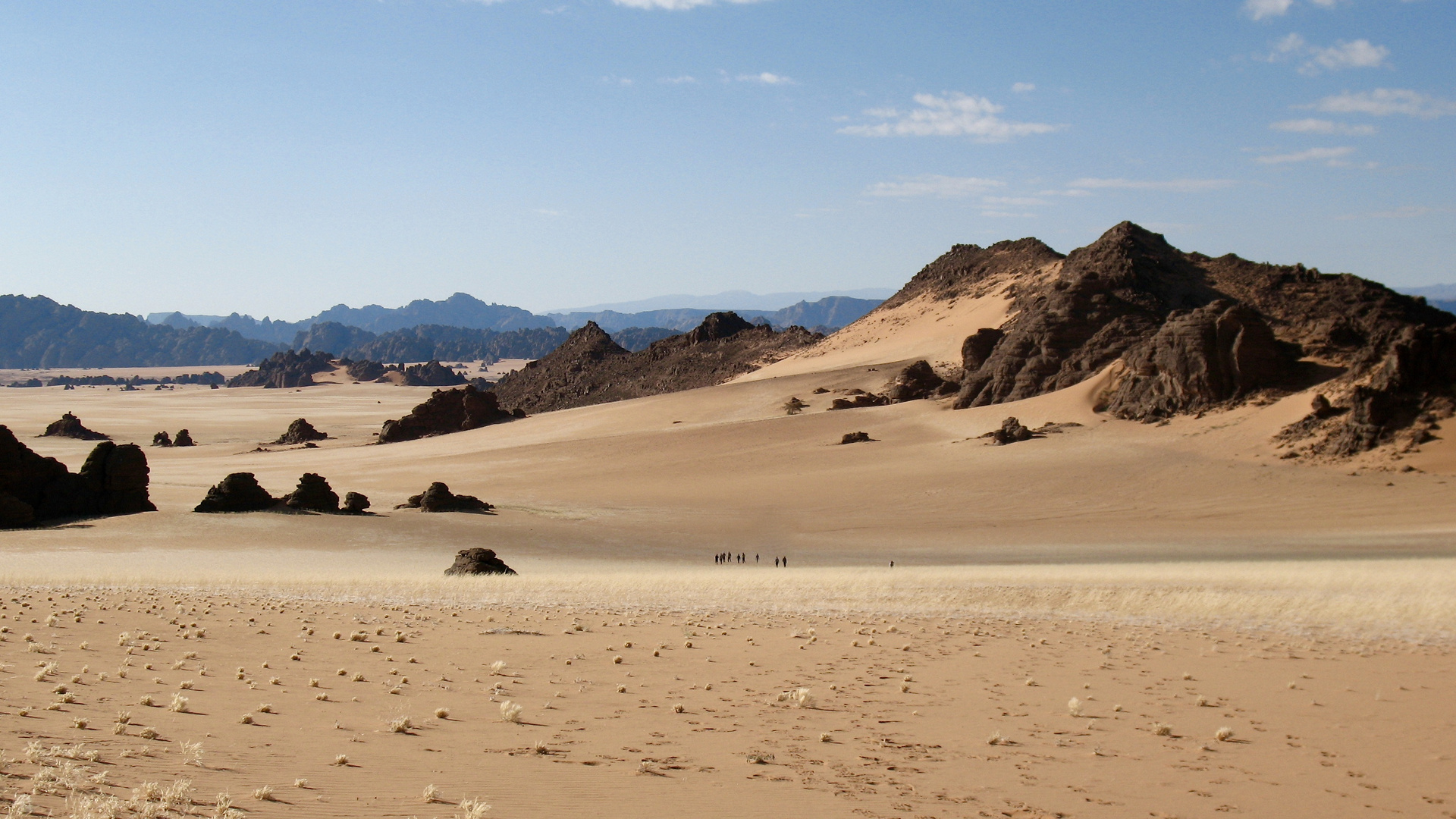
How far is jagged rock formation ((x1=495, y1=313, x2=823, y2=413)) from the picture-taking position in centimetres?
9162

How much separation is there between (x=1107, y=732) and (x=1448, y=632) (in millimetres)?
7925

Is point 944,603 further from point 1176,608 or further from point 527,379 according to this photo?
point 527,379

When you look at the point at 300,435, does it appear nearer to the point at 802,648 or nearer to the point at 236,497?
the point at 236,497

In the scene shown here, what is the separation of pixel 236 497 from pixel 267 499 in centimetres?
116

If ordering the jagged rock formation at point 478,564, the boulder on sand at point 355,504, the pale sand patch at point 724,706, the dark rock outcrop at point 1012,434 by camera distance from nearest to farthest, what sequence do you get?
the pale sand patch at point 724,706, the jagged rock formation at point 478,564, the boulder on sand at point 355,504, the dark rock outcrop at point 1012,434

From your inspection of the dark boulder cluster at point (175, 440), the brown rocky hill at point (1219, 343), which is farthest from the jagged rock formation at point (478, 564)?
the dark boulder cluster at point (175, 440)

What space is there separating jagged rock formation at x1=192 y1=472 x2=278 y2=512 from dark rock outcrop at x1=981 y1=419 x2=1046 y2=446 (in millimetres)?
26695

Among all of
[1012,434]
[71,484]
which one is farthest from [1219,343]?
[71,484]

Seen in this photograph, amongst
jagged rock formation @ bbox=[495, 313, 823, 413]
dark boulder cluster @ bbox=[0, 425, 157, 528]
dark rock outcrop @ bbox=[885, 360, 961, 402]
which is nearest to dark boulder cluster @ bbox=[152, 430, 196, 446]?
jagged rock formation @ bbox=[495, 313, 823, 413]

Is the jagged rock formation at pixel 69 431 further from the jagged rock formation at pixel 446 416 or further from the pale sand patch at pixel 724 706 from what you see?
the pale sand patch at pixel 724 706

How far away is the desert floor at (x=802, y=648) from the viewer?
302 inches

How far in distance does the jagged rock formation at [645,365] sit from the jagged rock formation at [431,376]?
51.4 metres

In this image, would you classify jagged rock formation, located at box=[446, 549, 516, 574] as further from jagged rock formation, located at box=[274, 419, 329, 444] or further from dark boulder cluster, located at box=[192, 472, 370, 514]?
jagged rock formation, located at box=[274, 419, 329, 444]

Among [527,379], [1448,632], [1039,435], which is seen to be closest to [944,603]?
[1448,632]
